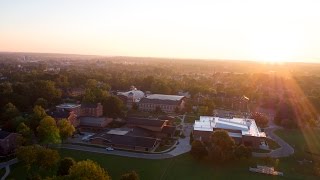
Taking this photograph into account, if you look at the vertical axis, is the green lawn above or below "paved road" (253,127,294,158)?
above

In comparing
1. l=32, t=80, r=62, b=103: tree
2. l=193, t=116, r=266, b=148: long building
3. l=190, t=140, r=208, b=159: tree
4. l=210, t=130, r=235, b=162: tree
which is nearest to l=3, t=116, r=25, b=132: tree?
l=32, t=80, r=62, b=103: tree

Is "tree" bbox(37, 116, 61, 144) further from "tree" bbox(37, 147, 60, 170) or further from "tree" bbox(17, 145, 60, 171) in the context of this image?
"tree" bbox(37, 147, 60, 170)

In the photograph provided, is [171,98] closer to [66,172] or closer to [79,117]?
[79,117]

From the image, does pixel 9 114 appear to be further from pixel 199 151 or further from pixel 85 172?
pixel 199 151

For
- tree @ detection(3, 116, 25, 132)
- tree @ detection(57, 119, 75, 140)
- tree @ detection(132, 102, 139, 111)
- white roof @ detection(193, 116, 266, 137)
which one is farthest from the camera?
tree @ detection(132, 102, 139, 111)

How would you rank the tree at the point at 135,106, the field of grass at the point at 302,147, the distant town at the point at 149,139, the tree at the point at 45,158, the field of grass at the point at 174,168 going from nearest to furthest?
the tree at the point at 45,158 → the field of grass at the point at 174,168 → the distant town at the point at 149,139 → the field of grass at the point at 302,147 → the tree at the point at 135,106

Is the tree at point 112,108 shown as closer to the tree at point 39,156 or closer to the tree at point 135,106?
the tree at point 135,106

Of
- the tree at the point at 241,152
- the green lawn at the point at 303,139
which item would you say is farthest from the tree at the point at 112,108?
the green lawn at the point at 303,139
